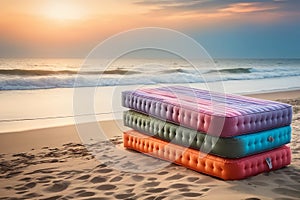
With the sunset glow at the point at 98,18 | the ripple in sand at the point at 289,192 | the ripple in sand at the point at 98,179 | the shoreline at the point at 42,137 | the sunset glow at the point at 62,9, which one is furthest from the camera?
the sunset glow at the point at 98,18

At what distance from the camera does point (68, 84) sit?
48.8 feet

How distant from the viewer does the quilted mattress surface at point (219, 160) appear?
3928 mm

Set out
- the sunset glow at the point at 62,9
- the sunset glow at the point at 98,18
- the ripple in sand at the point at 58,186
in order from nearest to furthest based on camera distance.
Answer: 1. the ripple in sand at the point at 58,186
2. the sunset glow at the point at 62,9
3. the sunset glow at the point at 98,18

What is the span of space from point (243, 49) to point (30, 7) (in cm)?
1701

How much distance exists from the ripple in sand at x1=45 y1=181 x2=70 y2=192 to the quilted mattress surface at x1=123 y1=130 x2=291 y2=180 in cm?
115

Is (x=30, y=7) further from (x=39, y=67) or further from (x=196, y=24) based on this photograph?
(x=196, y=24)

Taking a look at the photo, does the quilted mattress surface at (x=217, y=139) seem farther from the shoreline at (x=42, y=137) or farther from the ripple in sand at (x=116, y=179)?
the shoreline at (x=42, y=137)

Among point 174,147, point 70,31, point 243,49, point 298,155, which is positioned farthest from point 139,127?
point 243,49

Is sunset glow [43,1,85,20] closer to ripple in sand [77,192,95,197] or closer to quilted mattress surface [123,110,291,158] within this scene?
quilted mattress surface [123,110,291,158]

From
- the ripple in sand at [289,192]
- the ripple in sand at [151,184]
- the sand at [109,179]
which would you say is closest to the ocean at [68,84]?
the sand at [109,179]

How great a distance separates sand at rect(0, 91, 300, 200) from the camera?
368 cm

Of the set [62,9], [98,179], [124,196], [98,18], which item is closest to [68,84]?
[98,18]

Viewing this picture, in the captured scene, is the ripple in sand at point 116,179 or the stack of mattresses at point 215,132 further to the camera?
the ripple in sand at point 116,179

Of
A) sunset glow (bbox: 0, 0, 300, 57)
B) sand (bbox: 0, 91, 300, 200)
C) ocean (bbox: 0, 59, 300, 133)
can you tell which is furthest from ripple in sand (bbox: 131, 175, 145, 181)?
sunset glow (bbox: 0, 0, 300, 57)
